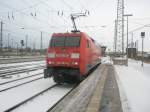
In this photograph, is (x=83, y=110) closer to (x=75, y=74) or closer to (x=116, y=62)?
(x=75, y=74)

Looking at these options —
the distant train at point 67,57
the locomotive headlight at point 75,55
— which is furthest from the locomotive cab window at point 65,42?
the locomotive headlight at point 75,55

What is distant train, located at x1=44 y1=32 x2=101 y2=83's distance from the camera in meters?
11.6

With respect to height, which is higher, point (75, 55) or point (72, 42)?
point (72, 42)

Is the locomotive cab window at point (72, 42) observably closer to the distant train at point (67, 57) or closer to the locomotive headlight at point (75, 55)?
the distant train at point (67, 57)

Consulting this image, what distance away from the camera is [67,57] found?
1179 cm

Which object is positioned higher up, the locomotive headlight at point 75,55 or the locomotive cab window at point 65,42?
the locomotive cab window at point 65,42

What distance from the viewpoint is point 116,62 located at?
32.4 m

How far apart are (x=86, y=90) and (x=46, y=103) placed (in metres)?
2.25

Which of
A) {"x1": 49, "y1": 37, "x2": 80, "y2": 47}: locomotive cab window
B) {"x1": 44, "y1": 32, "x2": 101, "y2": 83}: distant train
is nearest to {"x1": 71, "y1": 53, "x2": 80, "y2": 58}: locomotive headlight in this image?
{"x1": 44, "y1": 32, "x2": 101, "y2": 83}: distant train

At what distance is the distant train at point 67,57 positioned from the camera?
11.6 m

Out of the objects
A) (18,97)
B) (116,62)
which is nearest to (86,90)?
(18,97)

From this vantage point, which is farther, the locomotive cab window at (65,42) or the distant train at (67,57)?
the locomotive cab window at (65,42)

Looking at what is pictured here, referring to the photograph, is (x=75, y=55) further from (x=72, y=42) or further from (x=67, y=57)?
(x=72, y=42)

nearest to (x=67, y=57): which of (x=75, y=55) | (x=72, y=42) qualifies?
(x=75, y=55)
